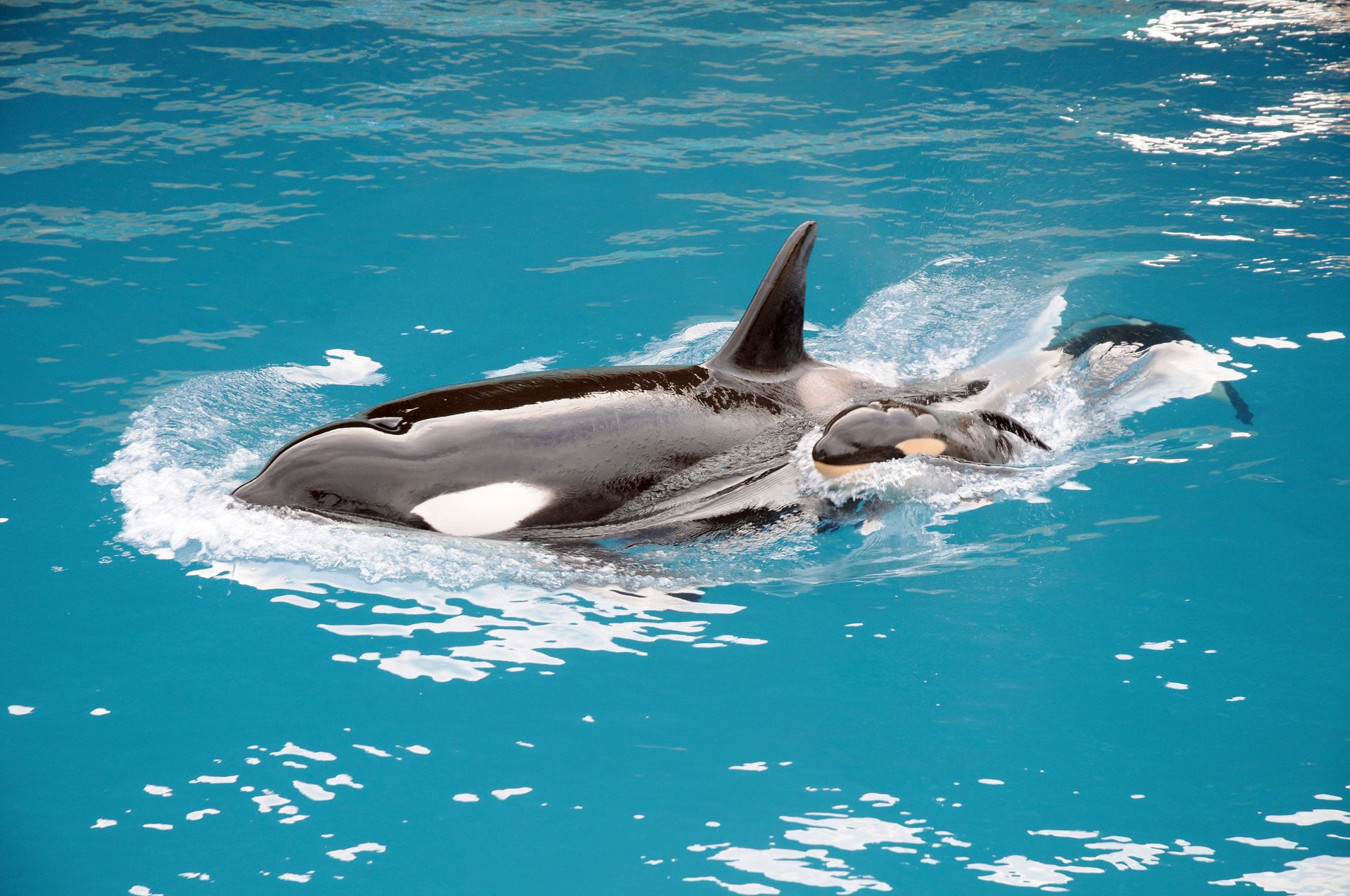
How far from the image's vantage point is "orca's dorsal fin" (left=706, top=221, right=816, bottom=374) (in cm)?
652

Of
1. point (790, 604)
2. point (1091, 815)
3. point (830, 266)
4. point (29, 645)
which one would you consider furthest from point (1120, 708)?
point (830, 266)

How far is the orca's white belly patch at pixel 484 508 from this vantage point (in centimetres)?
518

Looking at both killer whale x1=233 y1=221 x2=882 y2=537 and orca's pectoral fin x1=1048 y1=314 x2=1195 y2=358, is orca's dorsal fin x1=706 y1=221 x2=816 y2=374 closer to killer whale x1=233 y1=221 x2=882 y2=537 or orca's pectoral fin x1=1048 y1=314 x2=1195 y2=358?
killer whale x1=233 y1=221 x2=882 y2=537

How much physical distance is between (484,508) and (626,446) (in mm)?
763

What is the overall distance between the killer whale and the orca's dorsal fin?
0.42ft

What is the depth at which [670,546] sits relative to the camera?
5492 mm

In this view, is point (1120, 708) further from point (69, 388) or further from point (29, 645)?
point (69, 388)

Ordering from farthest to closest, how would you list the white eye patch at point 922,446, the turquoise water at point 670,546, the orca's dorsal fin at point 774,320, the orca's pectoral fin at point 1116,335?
1. the orca's pectoral fin at point 1116,335
2. the orca's dorsal fin at point 774,320
3. the white eye patch at point 922,446
4. the turquoise water at point 670,546

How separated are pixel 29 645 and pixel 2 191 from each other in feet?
25.0

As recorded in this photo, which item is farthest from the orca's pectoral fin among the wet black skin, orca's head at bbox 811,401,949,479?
the wet black skin

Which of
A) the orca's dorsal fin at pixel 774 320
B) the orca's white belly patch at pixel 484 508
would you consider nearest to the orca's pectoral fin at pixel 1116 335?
the orca's dorsal fin at pixel 774 320

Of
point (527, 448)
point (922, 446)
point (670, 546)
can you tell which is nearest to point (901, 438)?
point (922, 446)

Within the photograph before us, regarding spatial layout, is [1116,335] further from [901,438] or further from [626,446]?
[626,446]

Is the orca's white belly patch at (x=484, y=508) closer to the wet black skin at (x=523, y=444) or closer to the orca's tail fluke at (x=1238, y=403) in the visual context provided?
the wet black skin at (x=523, y=444)
